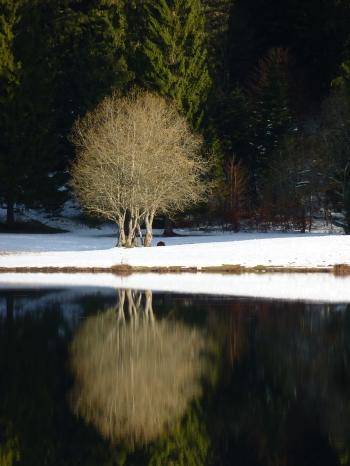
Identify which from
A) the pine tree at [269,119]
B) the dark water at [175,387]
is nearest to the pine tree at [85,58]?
the pine tree at [269,119]

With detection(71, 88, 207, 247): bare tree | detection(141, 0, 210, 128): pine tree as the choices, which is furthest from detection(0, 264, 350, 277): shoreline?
detection(141, 0, 210, 128): pine tree

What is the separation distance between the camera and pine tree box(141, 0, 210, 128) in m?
61.5

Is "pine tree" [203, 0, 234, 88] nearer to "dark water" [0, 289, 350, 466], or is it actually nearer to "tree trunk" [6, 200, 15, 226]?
"tree trunk" [6, 200, 15, 226]

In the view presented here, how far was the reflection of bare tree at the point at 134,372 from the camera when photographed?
1380 cm

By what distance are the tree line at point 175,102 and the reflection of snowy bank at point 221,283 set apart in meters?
20.9

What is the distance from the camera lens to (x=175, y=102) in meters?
59.2

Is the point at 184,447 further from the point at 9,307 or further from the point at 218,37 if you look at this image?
the point at 218,37

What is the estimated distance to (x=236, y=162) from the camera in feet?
225

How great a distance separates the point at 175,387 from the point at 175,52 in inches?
1905

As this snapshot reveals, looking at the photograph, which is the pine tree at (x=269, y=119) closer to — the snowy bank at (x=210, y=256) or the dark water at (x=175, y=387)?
the snowy bank at (x=210, y=256)

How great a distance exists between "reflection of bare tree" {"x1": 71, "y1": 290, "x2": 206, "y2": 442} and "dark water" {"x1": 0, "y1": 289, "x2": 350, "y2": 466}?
3cm

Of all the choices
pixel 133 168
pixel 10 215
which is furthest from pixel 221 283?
pixel 10 215

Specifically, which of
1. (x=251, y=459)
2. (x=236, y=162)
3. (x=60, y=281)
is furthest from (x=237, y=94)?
(x=251, y=459)

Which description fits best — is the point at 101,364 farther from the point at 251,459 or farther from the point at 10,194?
the point at 10,194
